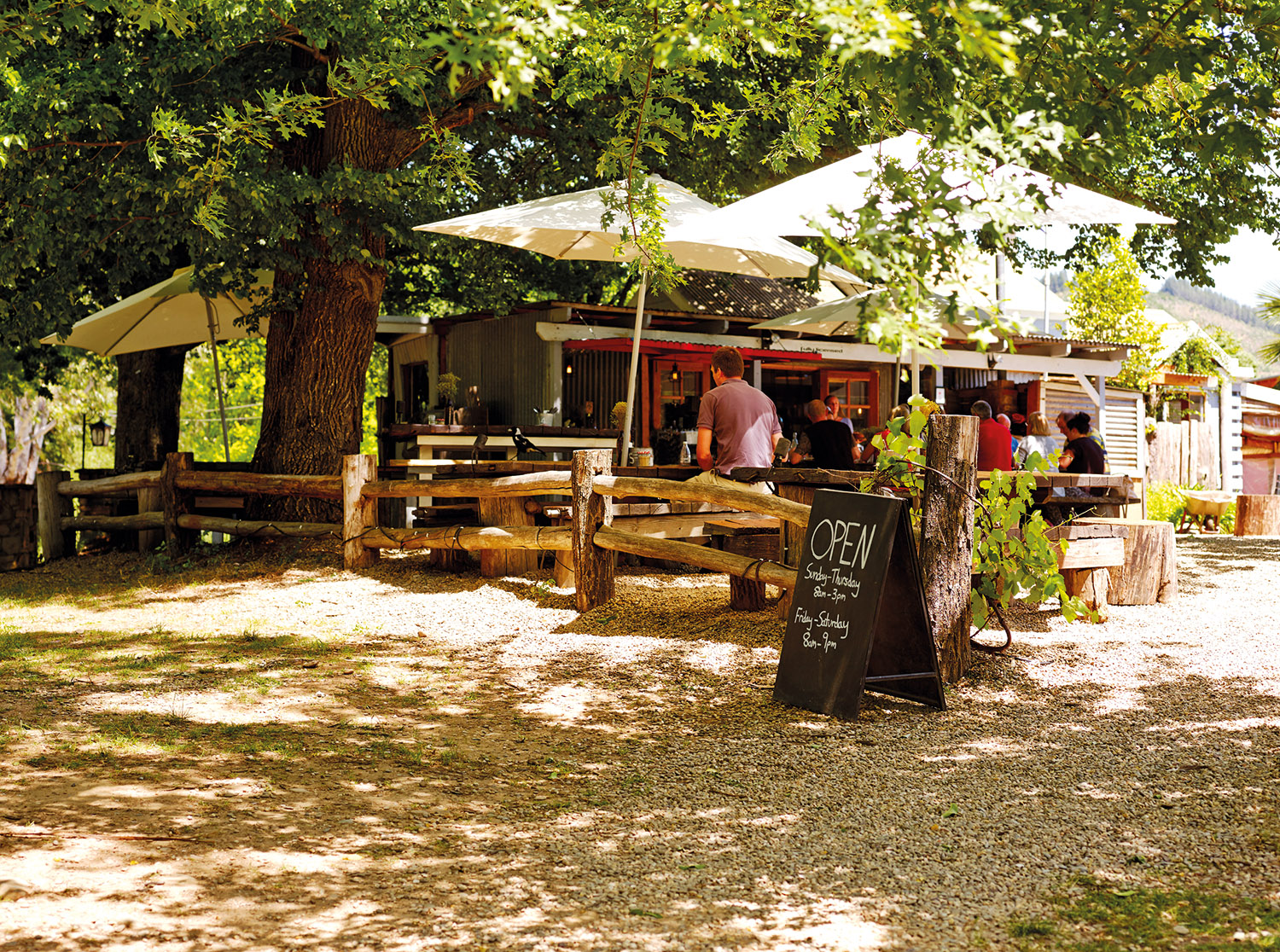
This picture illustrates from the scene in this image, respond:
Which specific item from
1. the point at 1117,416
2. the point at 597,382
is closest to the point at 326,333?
the point at 597,382

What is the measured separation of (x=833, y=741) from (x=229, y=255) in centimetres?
726

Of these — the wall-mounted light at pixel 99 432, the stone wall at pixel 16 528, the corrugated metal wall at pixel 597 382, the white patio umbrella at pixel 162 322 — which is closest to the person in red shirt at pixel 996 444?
the corrugated metal wall at pixel 597 382

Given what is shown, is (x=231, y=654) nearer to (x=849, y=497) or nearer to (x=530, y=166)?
(x=849, y=497)

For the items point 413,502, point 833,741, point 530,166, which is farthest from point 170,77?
point 833,741

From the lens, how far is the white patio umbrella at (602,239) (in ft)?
28.8

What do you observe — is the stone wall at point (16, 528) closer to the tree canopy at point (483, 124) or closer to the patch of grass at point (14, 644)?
the tree canopy at point (483, 124)

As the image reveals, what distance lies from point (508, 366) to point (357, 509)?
5756mm

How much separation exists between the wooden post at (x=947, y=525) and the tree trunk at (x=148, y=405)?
11.3 metres

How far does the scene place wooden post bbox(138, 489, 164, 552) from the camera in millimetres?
11047

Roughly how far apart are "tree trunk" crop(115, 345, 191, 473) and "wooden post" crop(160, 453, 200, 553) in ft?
11.9

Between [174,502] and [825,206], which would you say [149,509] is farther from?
[825,206]

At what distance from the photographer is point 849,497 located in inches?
200

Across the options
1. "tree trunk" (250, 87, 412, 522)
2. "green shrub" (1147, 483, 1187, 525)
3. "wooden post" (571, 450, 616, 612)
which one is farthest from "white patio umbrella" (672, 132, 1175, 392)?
"green shrub" (1147, 483, 1187, 525)

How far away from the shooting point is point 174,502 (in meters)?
10.4
